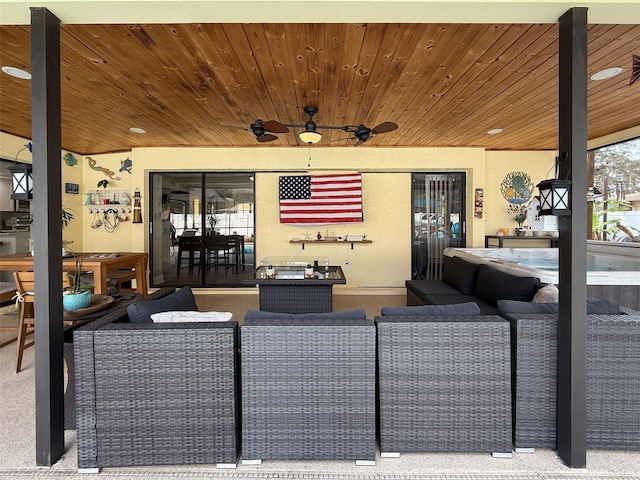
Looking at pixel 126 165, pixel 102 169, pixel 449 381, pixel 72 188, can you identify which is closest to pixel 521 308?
pixel 449 381

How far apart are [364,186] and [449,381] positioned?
15.4 ft

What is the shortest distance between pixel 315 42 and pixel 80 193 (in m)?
5.94

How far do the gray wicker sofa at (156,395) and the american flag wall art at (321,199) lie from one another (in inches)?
174

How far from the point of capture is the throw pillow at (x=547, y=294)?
288cm

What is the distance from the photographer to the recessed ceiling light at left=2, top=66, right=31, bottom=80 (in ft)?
9.87

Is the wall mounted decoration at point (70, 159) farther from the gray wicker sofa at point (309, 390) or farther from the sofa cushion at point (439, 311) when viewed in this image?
the sofa cushion at point (439, 311)

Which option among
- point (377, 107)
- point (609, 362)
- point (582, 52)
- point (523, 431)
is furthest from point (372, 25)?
point (523, 431)

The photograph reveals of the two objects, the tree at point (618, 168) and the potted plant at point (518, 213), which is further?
the potted plant at point (518, 213)

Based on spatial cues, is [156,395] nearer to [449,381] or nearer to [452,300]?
[449,381]

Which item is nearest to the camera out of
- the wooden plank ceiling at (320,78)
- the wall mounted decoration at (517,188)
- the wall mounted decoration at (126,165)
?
the wooden plank ceiling at (320,78)

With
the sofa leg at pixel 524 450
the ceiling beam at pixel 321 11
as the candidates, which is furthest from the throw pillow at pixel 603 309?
the ceiling beam at pixel 321 11

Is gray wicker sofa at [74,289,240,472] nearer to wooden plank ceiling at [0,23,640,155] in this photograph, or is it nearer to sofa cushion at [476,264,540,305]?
wooden plank ceiling at [0,23,640,155]

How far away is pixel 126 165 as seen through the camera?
21.0 feet

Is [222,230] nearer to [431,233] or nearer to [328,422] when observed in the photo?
[431,233]
